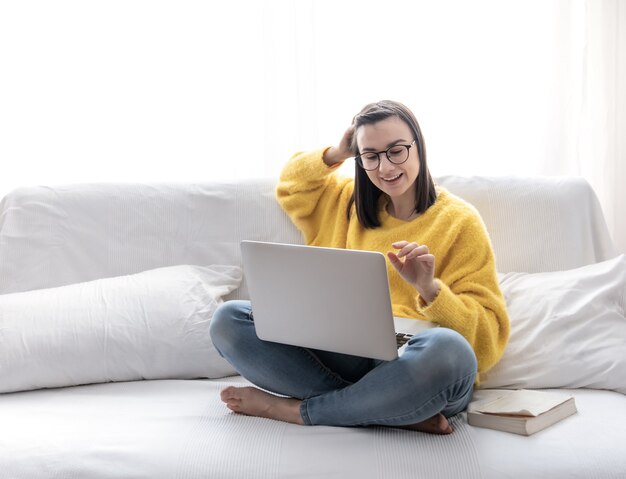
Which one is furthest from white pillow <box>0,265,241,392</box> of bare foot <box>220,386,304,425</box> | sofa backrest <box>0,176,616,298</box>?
bare foot <box>220,386,304,425</box>

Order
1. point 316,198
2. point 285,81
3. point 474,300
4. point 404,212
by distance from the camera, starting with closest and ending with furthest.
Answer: point 474,300
point 404,212
point 316,198
point 285,81

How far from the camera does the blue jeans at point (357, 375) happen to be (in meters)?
1.54

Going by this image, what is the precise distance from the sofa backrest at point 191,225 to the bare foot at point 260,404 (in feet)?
1.62

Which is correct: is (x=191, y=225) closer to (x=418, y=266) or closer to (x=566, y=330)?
(x=418, y=266)

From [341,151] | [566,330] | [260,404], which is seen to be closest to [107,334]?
[260,404]

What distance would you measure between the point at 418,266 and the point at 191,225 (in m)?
0.81

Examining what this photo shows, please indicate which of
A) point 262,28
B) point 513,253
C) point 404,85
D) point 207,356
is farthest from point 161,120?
point 513,253

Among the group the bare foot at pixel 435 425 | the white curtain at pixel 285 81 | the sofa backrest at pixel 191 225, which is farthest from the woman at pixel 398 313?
the white curtain at pixel 285 81

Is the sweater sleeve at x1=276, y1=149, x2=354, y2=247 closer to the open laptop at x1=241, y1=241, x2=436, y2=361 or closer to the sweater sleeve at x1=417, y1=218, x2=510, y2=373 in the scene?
the sweater sleeve at x1=417, y1=218, x2=510, y2=373

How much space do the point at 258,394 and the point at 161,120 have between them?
4.17 ft

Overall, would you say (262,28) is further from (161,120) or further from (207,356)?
(207,356)

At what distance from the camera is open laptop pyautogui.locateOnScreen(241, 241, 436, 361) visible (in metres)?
1.46

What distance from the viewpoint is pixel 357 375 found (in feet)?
5.75

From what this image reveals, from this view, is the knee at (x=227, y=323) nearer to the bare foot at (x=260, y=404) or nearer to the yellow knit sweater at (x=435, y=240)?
the bare foot at (x=260, y=404)
